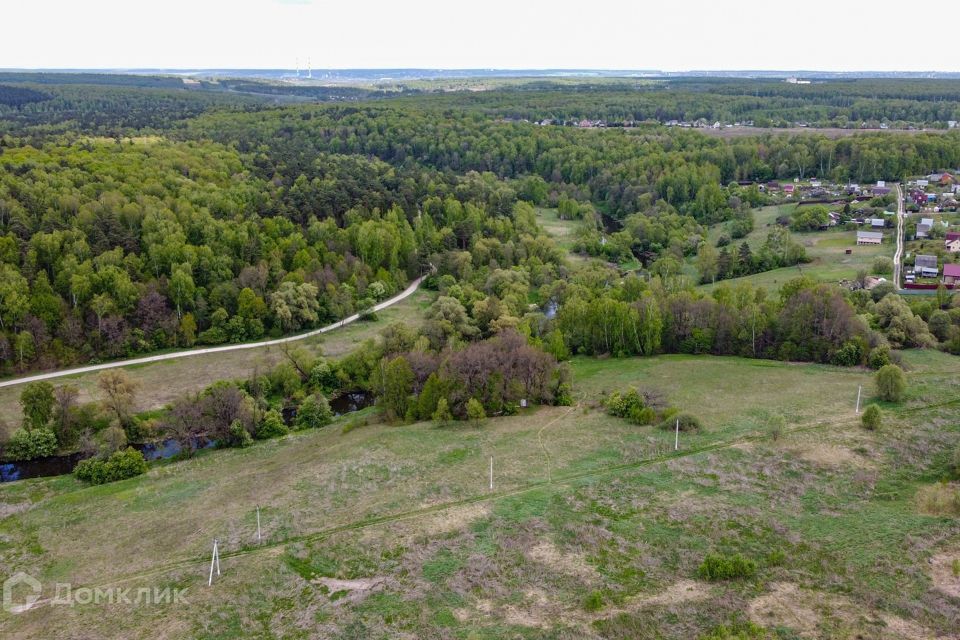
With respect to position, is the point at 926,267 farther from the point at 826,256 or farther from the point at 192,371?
the point at 192,371

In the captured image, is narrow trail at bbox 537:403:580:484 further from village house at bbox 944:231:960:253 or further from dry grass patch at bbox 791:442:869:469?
village house at bbox 944:231:960:253

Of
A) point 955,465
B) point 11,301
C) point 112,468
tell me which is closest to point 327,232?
point 11,301

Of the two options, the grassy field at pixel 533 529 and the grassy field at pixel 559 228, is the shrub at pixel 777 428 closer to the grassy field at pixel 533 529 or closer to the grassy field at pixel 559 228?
the grassy field at pixel 533 529

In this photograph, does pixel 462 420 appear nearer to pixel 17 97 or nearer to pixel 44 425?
pixel 44 425

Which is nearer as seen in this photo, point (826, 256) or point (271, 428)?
point (271, 428)

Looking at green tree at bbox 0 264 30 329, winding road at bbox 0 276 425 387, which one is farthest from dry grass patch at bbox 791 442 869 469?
green tree at bbox 0 264 30 329

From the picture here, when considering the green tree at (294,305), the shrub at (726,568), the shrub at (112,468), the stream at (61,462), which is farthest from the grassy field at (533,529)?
the green tree at (294,305)
